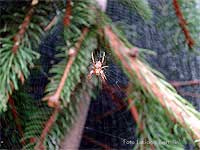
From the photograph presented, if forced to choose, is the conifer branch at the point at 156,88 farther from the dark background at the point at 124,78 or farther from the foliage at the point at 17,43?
the dark background at the point at 124,78

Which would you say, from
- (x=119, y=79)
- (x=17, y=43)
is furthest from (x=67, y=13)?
(x=119, y=79)

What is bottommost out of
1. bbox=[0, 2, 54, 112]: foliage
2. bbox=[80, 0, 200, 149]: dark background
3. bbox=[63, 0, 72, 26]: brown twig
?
bbox=[80, 0, 200, 149]: dark background

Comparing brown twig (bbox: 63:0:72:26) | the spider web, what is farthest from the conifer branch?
the spider web

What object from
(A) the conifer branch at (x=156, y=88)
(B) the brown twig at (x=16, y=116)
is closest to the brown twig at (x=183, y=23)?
(A) the conifer branch at (x=156, y=88)

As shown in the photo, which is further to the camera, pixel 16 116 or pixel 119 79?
pixel 119 79

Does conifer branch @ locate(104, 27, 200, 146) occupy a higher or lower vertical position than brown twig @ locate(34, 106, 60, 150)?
higher

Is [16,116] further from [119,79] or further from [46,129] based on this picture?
[119,79]

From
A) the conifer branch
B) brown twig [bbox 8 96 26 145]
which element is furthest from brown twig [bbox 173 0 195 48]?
brown twig [bbox 8 96 26 145]

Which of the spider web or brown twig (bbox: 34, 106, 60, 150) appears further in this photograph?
the spider web

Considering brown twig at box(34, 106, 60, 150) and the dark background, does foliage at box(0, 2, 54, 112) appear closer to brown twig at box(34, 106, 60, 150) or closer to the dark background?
brown twig at box(34, 106, 60, 150)

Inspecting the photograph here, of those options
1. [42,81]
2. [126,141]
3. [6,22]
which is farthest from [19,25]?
[126,141]
